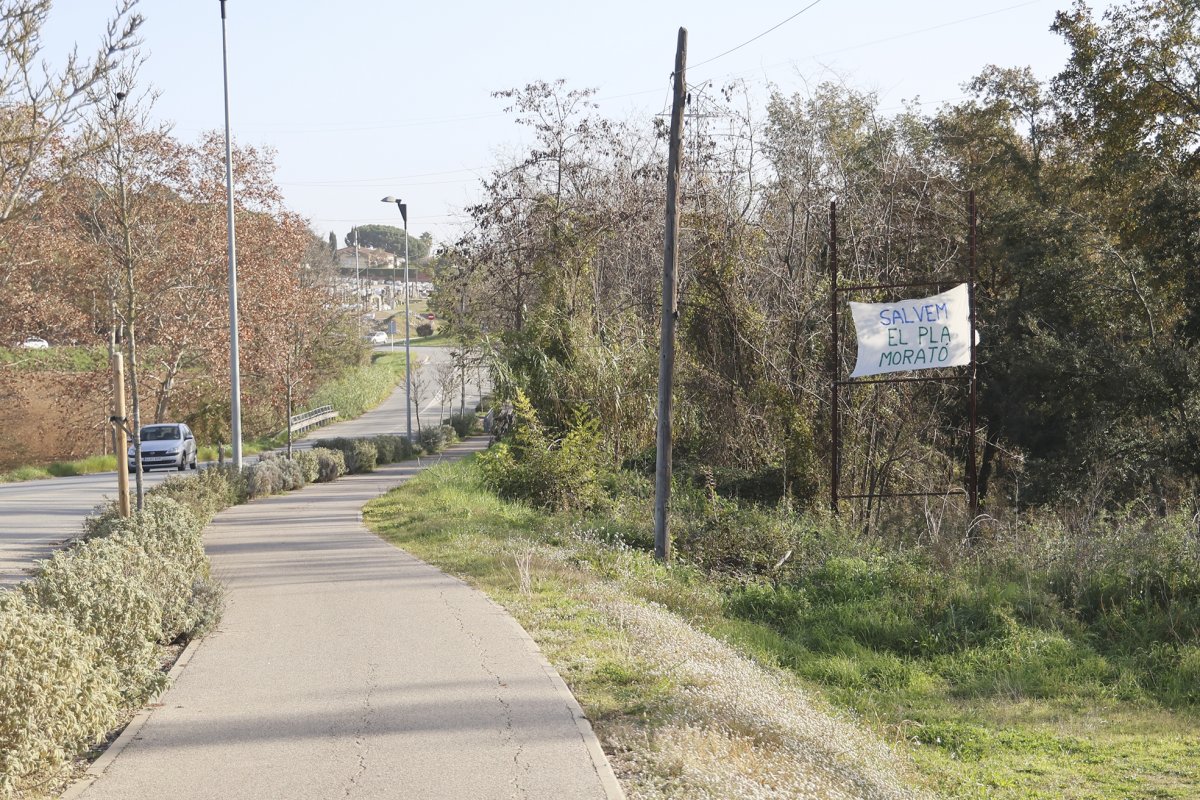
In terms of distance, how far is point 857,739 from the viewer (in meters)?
7.52

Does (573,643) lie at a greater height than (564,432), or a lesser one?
lesser

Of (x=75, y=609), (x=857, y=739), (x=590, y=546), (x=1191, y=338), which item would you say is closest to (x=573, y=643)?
(x=857, y=739)

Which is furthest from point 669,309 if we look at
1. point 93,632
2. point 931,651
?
point 93,632

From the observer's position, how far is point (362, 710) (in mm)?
7051

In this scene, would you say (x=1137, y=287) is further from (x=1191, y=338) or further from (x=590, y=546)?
(x=590, y=546)

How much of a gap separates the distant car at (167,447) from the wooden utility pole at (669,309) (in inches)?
910

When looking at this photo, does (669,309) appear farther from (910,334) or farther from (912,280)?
(912,280)

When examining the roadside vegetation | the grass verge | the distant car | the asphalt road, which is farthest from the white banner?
the roadside vegetation

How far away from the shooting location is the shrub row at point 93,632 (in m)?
5.57

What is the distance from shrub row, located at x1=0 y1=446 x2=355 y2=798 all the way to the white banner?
8.53 m

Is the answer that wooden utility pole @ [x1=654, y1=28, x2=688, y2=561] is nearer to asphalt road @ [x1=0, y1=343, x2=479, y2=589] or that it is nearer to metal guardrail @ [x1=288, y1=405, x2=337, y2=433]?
asphalt road @ [x1=0, y1=343, x2=479, y2=589]

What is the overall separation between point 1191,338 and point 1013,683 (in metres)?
12.9

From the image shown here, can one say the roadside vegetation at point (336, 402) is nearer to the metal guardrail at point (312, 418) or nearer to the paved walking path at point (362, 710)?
the metal guardrail at point (312, 418)

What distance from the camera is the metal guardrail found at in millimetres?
50138
